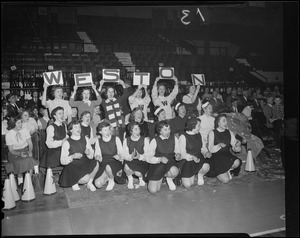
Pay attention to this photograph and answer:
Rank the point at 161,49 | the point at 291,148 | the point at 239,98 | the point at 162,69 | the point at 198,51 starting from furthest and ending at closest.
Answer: the point at 198,51, the point at 161,49, the point at 239,98, the point at 162,69, the point at 291,148

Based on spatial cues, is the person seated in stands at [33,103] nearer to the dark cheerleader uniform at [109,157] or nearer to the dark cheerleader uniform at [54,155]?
the dark cheerleader uniform at [54,155]

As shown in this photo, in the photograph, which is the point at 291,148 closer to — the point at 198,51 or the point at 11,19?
the point at 198,51

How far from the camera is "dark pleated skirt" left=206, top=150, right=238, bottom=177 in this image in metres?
4.34

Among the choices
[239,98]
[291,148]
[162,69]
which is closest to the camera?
[291,148]

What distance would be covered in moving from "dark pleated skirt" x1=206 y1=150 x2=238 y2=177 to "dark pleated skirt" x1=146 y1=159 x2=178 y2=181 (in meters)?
0.63

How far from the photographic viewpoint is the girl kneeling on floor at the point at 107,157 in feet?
13.6

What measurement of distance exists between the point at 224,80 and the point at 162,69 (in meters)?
5.02

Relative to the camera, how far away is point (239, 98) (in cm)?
677

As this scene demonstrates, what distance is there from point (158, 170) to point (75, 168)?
122cm

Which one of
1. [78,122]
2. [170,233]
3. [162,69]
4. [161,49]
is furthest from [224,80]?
[170,233]

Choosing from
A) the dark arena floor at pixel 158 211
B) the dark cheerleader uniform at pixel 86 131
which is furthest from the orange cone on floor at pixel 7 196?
the dark cheerleader uniform at pixel 86 131

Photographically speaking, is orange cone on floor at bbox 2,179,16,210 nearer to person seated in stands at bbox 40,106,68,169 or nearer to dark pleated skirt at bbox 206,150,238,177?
person seated in stands at bbox 40,106,68,169

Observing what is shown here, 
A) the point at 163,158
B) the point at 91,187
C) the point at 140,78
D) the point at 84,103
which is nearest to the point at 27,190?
the point at 91,187

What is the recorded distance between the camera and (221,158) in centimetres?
438
